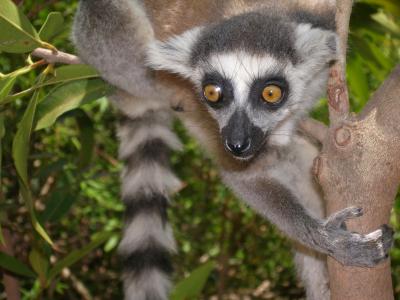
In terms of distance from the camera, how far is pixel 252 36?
7.25 feet

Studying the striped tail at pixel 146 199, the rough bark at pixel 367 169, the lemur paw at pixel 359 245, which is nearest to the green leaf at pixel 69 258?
the striped tail at pixel 146 199

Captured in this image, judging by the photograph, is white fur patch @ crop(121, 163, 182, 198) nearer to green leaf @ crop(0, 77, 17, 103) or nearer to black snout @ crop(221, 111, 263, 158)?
black snout @ crop(221, 111, 263, 158)

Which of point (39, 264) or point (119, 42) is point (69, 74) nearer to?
point (119, 42)

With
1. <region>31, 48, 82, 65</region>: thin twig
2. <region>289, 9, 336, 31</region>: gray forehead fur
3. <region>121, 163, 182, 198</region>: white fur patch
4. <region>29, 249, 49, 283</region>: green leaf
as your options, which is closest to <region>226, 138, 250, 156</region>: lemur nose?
<region>289, 9, 336, 31</region>: gray forehead fur

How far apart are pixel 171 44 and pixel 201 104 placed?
1.07ft

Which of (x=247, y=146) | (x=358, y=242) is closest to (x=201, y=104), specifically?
(x=247, y=146)

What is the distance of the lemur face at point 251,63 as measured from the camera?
2.19 meters

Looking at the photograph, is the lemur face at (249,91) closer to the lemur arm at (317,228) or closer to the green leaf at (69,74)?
the lemur arm at (317,228)

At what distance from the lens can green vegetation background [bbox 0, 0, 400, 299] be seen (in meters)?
2.90

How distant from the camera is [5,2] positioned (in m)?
→ 1.96

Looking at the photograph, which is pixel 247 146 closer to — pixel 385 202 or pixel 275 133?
pixel 275 133

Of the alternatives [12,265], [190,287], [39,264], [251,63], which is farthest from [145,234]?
[251,63]

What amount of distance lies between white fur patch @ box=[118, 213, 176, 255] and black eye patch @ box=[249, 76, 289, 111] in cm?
82

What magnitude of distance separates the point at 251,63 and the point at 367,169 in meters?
0.75
